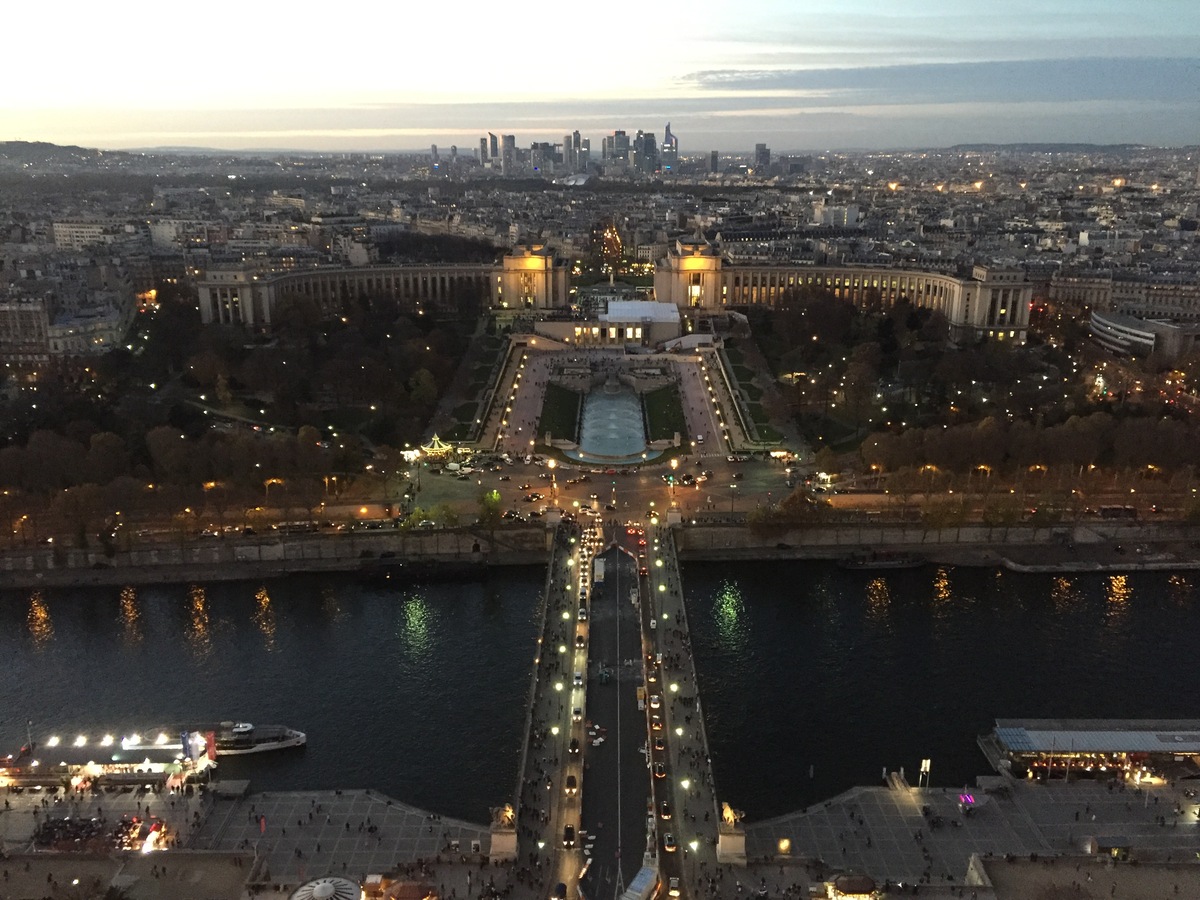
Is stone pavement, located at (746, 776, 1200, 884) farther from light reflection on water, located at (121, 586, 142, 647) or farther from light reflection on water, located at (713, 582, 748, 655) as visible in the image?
light reflection on water, located at (121, 586, 142, 647)

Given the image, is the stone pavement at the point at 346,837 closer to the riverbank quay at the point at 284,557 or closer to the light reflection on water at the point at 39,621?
the light reflection on water at the point at 39,621

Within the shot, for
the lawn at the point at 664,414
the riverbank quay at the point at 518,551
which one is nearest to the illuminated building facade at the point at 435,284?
the lawn at the point at 664,414

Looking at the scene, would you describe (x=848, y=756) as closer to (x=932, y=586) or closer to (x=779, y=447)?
(x=932, y=586)

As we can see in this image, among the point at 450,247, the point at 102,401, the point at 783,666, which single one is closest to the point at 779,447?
the point at 783,666

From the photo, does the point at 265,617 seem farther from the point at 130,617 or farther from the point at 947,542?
the point at 947,542

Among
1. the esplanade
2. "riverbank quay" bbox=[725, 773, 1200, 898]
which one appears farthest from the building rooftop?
the esplanade

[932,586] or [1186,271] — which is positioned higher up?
[1186,271]
